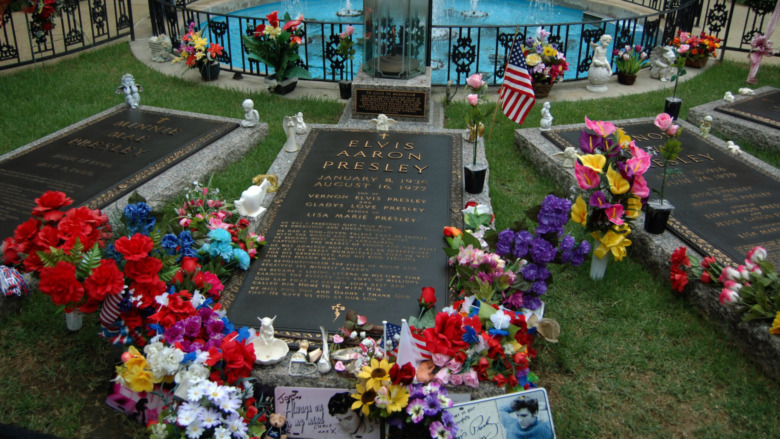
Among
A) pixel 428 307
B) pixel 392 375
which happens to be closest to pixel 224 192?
pixel 428 307

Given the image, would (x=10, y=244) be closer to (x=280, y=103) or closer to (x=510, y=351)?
(x=510, y=351)

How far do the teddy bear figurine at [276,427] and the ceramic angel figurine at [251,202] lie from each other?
1859 mm

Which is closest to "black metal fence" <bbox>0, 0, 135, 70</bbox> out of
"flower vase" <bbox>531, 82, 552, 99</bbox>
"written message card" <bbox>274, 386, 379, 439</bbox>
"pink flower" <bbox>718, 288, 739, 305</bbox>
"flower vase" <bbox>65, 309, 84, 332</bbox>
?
"flower vase" <bbox>65, 309, 84, 332</bbox>

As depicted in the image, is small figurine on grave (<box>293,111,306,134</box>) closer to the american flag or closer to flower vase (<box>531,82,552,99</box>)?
the american flag

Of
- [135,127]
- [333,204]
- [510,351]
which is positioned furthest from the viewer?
[135,127]

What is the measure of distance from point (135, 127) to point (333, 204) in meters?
2.87

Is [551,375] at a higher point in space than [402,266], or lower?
lower

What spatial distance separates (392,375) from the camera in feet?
10.2

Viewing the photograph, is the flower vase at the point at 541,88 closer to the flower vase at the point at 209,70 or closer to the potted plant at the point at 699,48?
the potted plant at the point at 699,48

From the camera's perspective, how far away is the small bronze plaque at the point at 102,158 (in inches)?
201

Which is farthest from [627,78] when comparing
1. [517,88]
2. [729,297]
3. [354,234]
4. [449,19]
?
[449,19]

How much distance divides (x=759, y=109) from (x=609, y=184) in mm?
4289

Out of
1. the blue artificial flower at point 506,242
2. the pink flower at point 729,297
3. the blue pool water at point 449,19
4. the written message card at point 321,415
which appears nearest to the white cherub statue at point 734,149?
the pink flower at point 729,297

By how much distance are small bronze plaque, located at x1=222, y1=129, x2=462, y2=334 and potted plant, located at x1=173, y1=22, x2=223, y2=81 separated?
3521 millimetres
